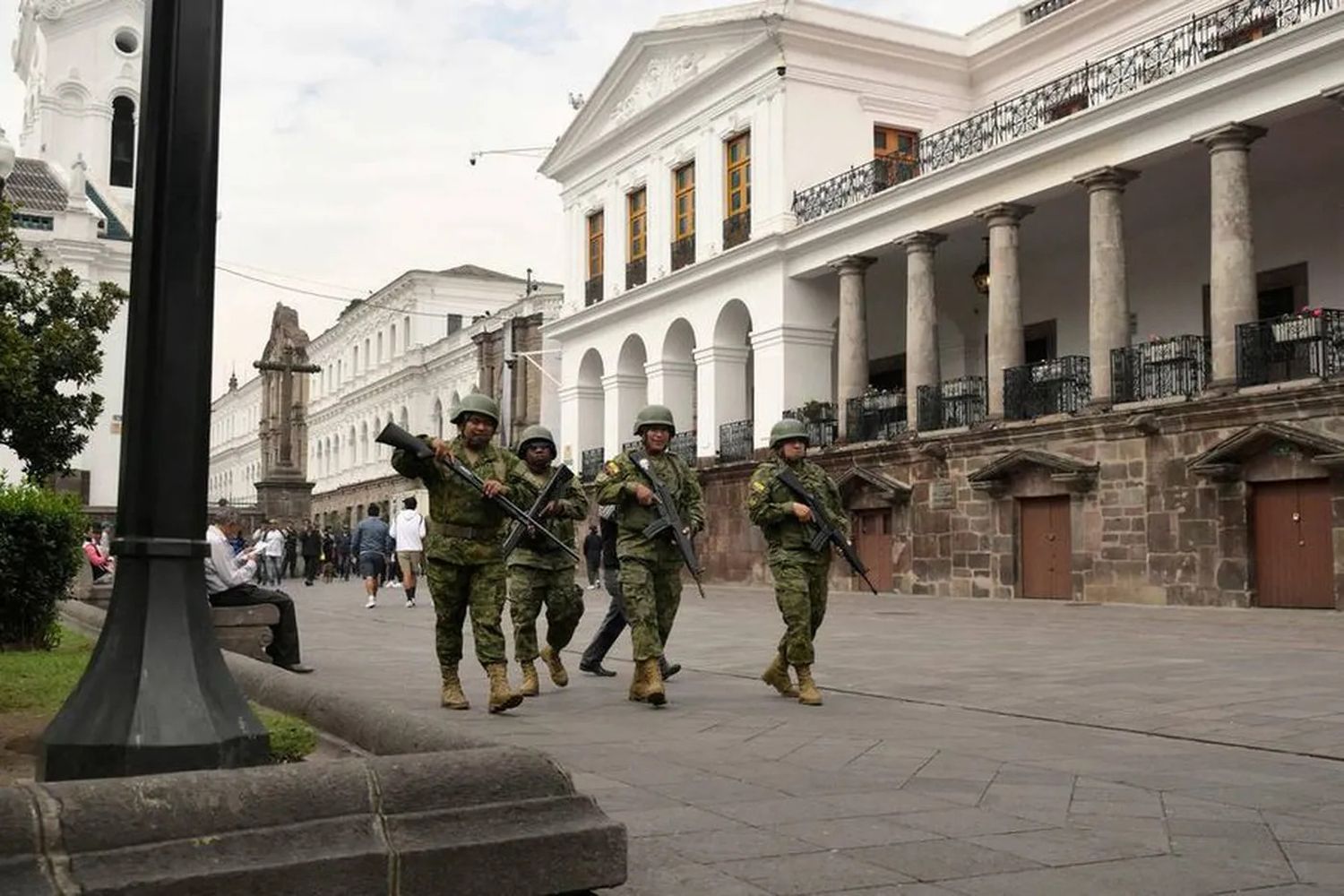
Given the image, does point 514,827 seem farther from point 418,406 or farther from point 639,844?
point 418,406

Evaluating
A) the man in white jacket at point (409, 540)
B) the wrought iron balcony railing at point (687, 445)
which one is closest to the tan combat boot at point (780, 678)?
the man in white jacket at point (409, 540)

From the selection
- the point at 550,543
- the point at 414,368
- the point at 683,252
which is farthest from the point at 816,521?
the point at 414,368

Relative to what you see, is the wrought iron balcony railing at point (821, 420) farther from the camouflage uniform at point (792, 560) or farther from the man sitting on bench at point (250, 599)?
the camouflage uniform at point (792, 560)

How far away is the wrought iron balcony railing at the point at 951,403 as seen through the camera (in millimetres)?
25406

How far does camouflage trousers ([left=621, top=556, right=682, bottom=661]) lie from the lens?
878 centimetres

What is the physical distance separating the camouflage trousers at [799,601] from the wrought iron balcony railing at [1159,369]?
1337cm

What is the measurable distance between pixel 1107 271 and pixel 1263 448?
4.61 m

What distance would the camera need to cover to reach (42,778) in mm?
4117

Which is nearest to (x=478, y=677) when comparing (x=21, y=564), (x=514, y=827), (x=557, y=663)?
(x=557, y=663)

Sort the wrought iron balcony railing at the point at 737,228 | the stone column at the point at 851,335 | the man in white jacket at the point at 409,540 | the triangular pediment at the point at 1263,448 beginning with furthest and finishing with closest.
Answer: the wrought iron balcony railing at the point at 737,228
the stone column at the point at 851,335
the man in white jacket at the point at 409,540
the triangular pediment at the point at 1263,448

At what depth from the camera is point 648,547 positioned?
901cm

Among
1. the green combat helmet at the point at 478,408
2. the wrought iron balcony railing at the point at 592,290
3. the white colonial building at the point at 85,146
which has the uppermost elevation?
the white colonial building at the point at 85,146

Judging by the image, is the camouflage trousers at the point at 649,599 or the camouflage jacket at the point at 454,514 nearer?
the camouflage jacket at the point at 454,514

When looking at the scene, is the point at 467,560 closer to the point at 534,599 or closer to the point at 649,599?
the point at 534,599
